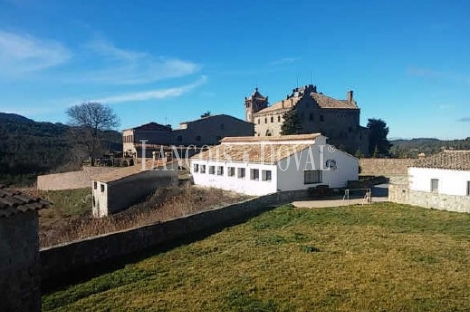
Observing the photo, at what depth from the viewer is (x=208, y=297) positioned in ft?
29.5

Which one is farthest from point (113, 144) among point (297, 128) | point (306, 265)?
point (306, 265)

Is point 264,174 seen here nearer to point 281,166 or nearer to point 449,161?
point 281,166

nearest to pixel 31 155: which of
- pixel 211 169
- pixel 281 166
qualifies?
pixel 211 169

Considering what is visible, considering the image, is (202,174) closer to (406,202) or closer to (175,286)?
(406,202)

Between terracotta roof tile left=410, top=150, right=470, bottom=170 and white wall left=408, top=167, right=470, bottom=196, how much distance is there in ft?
0.73

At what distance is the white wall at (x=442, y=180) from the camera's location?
741 inches

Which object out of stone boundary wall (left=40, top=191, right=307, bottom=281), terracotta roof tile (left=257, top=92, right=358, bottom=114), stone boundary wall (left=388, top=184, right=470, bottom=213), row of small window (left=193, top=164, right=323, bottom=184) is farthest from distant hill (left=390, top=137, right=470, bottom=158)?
stone boundary wall (left=40, top=191, right=307, bottom=281)

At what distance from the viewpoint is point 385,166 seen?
3500 cm

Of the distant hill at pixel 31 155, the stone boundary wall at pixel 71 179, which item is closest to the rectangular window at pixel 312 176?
the stone boundary wall at pixel 71 179

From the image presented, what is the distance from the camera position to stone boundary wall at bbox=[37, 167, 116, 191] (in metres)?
37.2

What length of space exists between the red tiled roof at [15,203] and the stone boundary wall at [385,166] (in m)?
32.2

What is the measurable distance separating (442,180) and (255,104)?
49524 millimetres

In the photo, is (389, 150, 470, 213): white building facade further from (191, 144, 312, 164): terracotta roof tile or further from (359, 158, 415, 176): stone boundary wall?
(359, 158, 415, 176): stone boundary wall

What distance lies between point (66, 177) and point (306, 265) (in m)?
33.5
